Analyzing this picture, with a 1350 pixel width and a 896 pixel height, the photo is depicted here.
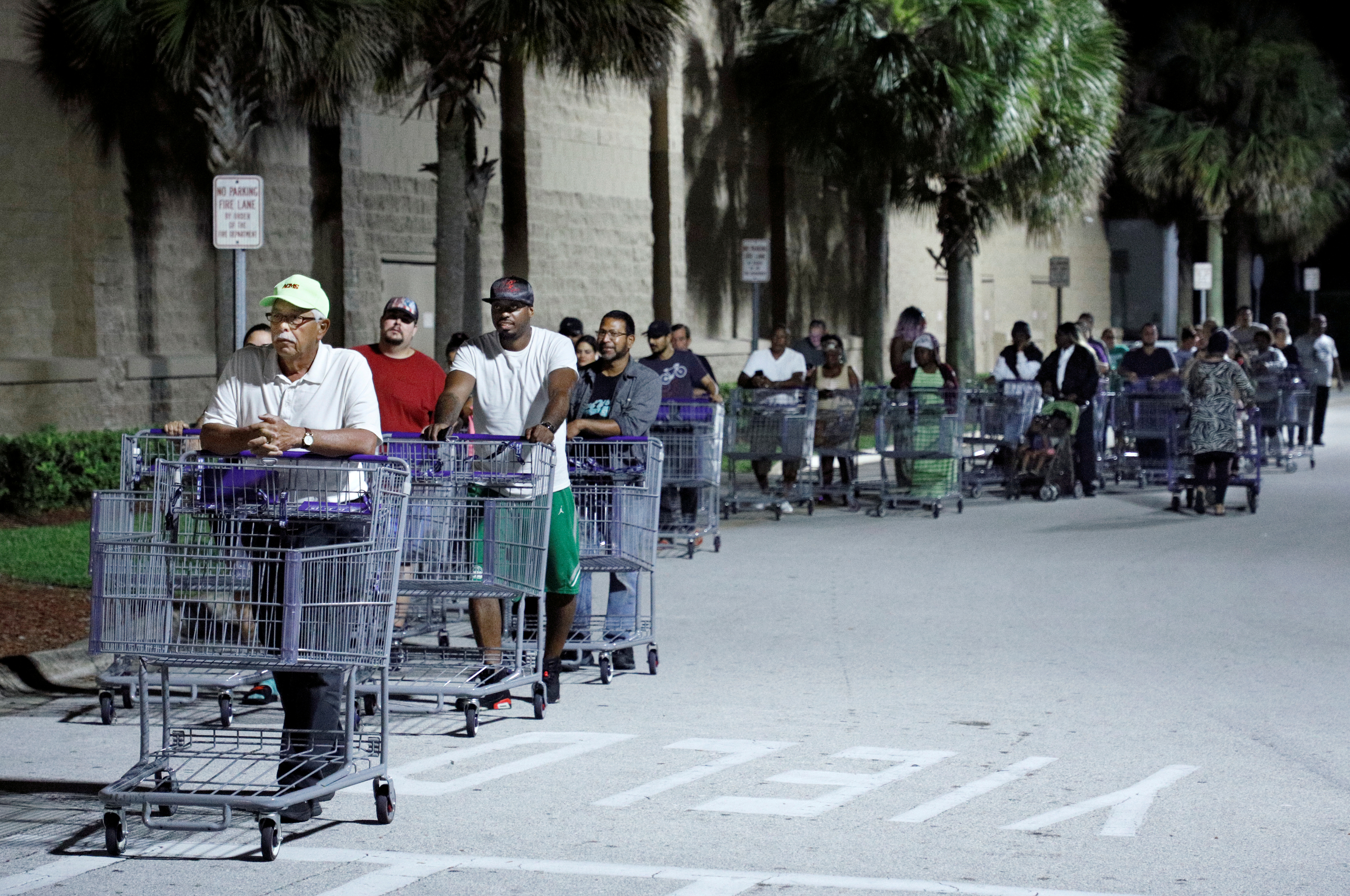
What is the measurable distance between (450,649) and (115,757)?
5.50ft

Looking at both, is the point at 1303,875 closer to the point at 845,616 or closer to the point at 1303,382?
the point at 845,616

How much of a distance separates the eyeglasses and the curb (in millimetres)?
3484

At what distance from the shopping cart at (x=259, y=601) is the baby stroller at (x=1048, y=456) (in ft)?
47.0

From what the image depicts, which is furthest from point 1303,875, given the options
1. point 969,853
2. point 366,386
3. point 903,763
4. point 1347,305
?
point 1347,305

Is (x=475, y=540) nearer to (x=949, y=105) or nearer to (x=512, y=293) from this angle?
(x=512, y=293)

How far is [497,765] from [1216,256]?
41.9m

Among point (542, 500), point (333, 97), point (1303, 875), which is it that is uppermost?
point (333, 97)

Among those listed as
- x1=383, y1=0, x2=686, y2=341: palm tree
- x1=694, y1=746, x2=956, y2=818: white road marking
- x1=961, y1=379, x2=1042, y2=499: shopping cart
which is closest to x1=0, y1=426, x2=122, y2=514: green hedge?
x1=383, y1=0, x2=686, y2=341: palm tree

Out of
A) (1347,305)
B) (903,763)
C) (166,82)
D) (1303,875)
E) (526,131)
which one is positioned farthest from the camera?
(1347,305)

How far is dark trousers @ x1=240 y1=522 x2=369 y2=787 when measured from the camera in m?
6.73

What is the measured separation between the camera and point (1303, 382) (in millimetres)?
25141

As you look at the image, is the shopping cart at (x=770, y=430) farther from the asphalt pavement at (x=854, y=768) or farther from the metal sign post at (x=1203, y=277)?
the metal sign post at (x=1203, y=277)

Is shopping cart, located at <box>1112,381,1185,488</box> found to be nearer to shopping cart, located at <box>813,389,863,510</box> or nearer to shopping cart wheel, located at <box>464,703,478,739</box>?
shopping cart, located at <box>813,389,863,510</box>

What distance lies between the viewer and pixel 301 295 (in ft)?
23.5
